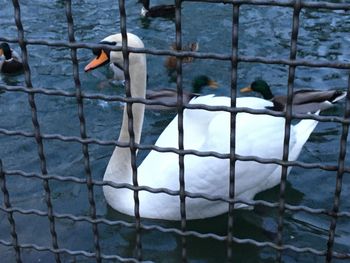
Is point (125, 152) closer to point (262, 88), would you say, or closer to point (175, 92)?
point (175, 92)

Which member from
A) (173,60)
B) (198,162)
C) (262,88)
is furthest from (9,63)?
(198,162)

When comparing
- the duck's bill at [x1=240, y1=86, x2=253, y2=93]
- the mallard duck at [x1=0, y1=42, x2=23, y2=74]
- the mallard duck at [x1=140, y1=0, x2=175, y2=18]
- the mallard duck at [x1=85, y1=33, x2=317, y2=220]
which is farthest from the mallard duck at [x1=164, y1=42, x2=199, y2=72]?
the mallard duck at [x1=85, y1=33, x2=317, y2=220]

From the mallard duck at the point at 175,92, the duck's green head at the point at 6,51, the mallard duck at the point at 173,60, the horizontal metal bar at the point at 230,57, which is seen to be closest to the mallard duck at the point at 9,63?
the duck's green head at the point at 6,51

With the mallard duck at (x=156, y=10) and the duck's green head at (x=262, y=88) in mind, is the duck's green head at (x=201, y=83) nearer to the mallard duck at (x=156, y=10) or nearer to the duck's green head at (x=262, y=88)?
the duck's green head at (x=262, y=88)

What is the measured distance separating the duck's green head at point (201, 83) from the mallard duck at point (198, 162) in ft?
5.22

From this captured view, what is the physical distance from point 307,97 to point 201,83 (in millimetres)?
909

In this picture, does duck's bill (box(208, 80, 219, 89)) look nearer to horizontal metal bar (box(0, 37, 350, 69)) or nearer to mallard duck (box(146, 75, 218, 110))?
mallard duck (box(146, 75, 218, 110))

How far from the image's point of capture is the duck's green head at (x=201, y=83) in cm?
622

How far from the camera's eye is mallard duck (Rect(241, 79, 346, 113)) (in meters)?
5.87

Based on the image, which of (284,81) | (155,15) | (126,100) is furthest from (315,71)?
(126,100)

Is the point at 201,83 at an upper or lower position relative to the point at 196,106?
lower

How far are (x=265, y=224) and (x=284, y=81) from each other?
240cm

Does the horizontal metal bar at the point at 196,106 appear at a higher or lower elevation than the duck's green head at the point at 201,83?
higher

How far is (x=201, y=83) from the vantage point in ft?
20.4
